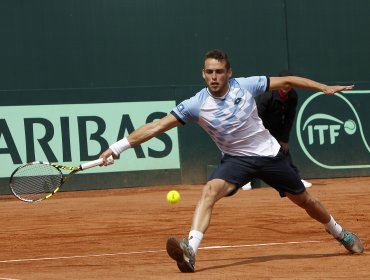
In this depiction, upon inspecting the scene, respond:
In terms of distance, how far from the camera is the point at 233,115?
7320 mm

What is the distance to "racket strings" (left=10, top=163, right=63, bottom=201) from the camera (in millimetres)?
10109

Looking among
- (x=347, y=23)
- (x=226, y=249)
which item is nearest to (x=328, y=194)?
(x=347, y=23)

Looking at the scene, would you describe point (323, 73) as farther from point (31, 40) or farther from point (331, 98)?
point (31, 40)

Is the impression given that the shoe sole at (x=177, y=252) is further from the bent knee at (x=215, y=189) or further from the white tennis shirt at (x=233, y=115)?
the white tennis shirt at (x=233, y=115)

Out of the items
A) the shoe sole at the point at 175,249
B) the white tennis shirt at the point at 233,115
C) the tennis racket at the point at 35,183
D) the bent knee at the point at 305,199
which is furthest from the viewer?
the tennis racket at the point at 35,183

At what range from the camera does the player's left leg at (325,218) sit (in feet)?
25.0

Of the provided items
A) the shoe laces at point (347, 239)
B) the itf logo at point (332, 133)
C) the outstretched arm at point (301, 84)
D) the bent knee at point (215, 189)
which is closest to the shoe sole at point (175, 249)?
the bent knee at point (215, 189)

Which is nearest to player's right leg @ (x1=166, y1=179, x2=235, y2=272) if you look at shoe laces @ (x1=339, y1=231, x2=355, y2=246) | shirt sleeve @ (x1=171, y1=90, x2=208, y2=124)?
shirt sleeve @ (x1=171, y1=90, x2=208, y2=124)

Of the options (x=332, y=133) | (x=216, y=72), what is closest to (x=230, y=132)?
(x=216, y=72)

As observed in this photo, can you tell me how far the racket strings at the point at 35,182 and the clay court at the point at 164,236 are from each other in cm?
41

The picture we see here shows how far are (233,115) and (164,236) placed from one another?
274 cm

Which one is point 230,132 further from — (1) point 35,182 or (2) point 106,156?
(1) point 35,182

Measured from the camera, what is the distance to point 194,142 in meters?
14.9

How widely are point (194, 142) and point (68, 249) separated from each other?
603cm
